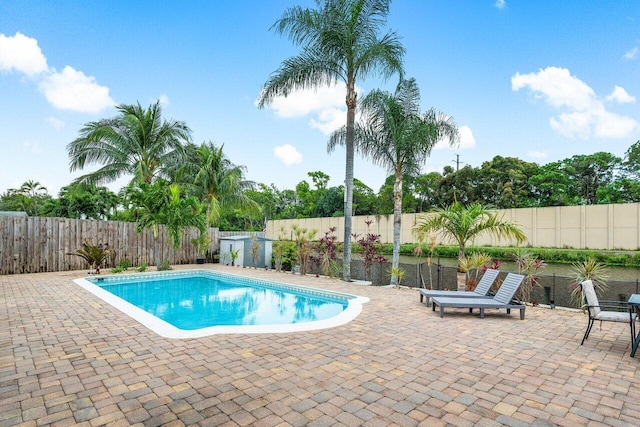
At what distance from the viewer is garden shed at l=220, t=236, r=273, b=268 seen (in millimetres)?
16219

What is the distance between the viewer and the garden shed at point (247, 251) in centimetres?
1622

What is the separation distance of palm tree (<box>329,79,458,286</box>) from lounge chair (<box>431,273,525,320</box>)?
3.92m

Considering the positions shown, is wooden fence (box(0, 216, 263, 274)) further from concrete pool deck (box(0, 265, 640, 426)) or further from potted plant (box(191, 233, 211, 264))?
concrete pool deck (box(0, 265, 640, 426))

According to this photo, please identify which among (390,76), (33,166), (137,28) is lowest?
(33,166)

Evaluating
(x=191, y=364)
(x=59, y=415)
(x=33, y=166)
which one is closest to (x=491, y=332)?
(x=191, y=364)

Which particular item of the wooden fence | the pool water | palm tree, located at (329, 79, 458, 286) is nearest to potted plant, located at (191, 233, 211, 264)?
the wooden fence

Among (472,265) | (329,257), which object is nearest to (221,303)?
(329,257)

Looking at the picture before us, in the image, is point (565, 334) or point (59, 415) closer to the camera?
point (59, 415)

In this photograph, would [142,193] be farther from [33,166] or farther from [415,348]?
[415,348]

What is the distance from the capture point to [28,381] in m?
3.48

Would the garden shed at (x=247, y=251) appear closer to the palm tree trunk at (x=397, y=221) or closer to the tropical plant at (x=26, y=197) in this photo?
the palm tree trunk at (x=397, y=221)

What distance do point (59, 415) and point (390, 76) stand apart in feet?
37.4

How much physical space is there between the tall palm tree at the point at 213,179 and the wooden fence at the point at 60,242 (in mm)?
3836

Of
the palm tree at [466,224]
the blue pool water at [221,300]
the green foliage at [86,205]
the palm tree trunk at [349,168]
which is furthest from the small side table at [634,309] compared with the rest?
the green foliage at [86,205]
